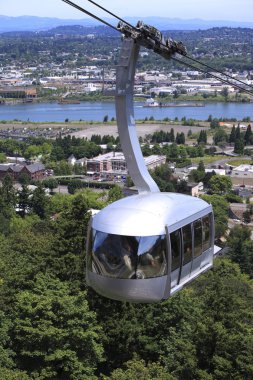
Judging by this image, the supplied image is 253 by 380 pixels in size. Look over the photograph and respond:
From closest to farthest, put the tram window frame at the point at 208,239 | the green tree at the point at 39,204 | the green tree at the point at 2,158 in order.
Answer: the tram window frame at the point at 208,239 < the green tree at the point at 39,204 < the green tree at the point at 2,158

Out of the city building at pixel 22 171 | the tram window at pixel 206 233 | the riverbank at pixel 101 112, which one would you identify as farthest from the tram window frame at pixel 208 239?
the riverbank at pixel 101 112

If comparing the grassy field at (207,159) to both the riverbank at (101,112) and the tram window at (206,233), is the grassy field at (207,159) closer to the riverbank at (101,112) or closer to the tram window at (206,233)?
the riverbank at (101,112)

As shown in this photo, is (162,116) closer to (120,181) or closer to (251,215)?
(120,181)

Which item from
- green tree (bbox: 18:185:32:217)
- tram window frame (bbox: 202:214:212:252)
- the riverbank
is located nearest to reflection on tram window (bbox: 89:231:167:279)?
tram window frame (bbox: 202:214:212:252)

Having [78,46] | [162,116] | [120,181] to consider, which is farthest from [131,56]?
[78,46]

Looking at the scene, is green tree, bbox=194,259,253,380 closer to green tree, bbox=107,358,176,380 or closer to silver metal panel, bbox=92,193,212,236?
green tree, bbox=107,358,176,380

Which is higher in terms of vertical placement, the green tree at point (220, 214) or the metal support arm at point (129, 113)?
the metal support arm at point (129, 113)

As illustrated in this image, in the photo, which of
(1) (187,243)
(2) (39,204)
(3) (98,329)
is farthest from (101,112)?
(1) (187,243)
